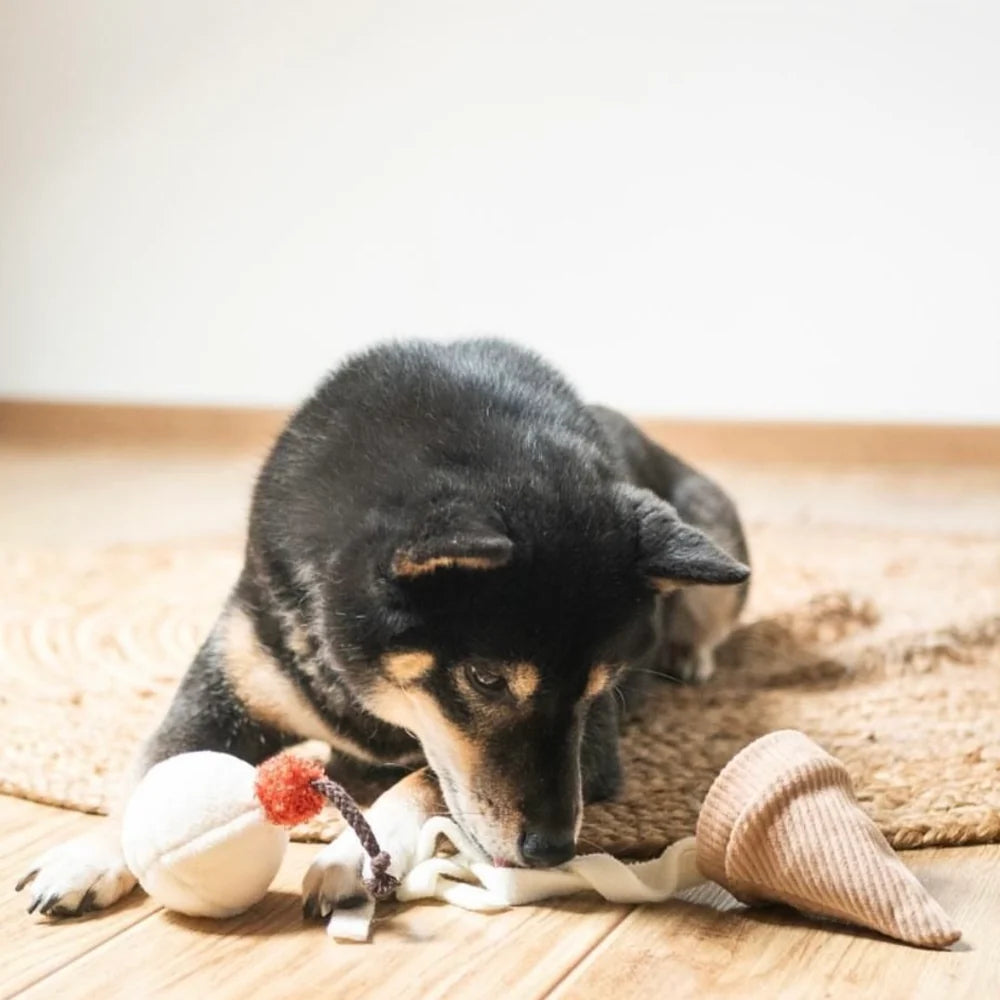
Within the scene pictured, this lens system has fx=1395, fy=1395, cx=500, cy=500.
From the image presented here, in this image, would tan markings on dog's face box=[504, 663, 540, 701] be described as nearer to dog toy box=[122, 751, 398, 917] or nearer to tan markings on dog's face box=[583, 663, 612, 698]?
tan markings on dog's face box=[583, 663, 612, 698]

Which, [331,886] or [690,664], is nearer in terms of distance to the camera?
[331,886]

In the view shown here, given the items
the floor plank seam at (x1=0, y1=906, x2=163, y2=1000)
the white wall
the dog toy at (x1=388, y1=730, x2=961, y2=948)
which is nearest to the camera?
the floor plank seam at (x1=0, y1=906, x2=163, y2=1000)

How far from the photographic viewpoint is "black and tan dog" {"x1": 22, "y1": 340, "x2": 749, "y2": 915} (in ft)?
4.92

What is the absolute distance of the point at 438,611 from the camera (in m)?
1.50

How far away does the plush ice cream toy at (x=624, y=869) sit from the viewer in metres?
1.44

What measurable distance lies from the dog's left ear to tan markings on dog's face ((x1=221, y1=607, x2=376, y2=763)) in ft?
1.67

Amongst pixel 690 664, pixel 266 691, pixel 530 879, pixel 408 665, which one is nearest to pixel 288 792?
pixel 408 665

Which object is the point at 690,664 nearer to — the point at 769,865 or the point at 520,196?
the point at 769,865

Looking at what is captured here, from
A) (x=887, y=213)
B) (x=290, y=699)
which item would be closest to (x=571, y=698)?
(x=290, y=699)

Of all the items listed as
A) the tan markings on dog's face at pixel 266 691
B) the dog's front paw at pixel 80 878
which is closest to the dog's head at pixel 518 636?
the tan markings on dog's face at pixel 266 691

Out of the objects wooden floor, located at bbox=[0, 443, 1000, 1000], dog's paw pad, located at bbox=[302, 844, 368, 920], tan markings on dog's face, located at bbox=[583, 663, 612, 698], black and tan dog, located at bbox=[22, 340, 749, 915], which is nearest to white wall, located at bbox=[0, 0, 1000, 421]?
black and tan dog, located at bbox=[22, 340, 749, 915]

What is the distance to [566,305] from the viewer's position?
16.5ft

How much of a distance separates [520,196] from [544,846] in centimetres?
377

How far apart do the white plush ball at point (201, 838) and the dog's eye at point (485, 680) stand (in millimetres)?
254
